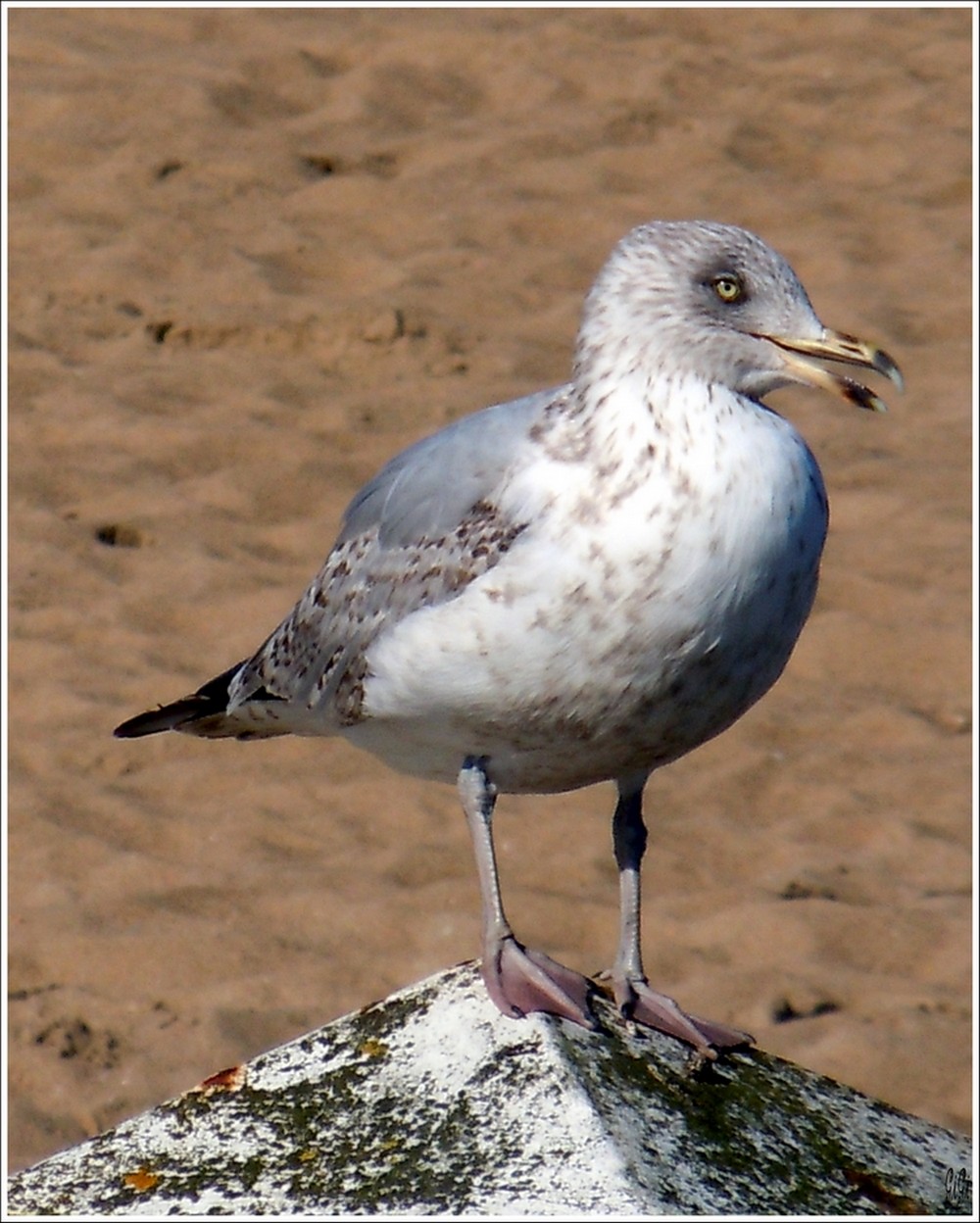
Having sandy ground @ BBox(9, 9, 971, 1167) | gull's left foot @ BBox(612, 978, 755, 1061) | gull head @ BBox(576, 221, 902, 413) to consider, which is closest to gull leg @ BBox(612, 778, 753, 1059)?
gull's left foot @ BBox(612, 978, 755, 1061)

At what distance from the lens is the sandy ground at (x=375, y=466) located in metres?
5.47

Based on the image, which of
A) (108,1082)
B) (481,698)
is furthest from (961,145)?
(481,698)

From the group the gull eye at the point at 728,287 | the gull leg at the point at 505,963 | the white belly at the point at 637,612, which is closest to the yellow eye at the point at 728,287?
the gull eye at the point at 728,287

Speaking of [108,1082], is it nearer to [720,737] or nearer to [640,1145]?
[720,737]

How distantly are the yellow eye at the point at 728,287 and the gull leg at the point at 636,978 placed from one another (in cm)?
82

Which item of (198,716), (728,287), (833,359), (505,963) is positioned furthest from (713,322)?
(198,716)

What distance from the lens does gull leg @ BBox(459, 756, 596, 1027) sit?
293 centimetres

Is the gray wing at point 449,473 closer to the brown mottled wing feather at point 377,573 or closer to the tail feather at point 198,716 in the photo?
the brown mottled wing feather at point 377,573

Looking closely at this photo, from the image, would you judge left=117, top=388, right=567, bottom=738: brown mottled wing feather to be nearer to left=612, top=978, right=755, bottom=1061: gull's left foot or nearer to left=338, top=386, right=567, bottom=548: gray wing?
left=338, top=386, right=567, bottom=548: gray wing

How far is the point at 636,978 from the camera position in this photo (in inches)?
129

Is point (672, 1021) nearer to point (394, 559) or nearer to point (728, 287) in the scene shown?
point (394, 559)

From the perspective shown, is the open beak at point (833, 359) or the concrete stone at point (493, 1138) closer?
the concrete stone at point (493, 1138)

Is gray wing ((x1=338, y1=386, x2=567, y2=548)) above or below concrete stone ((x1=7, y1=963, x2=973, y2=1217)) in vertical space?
above

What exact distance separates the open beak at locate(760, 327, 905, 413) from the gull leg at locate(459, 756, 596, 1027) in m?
0.79
